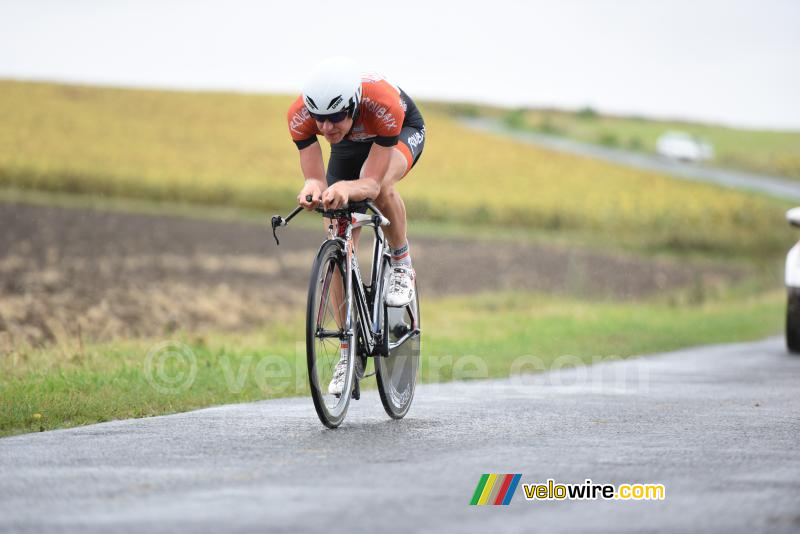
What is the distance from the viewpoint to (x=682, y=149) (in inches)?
3118

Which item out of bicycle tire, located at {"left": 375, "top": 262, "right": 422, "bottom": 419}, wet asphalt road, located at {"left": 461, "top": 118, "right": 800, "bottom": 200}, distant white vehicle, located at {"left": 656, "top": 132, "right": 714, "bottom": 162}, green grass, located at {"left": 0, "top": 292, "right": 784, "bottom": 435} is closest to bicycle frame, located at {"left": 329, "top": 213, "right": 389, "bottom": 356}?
bicycle tire, located at {"left": 375, "top": 262, "right": 422, "bottom": 419}

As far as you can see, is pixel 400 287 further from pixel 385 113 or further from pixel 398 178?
pixel 385 113

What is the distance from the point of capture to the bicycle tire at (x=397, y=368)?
8.55m

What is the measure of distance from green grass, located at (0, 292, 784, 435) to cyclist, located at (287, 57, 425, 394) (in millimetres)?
2021

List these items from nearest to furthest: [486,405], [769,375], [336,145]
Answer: [336,145] < [486,405] < [769,375]

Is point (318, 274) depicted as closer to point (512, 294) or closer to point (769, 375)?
point (769, 375)

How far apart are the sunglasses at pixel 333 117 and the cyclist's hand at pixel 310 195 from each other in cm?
38

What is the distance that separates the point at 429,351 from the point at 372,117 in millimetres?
8280

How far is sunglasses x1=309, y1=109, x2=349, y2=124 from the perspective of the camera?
25.7 feet

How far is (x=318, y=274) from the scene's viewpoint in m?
7.57

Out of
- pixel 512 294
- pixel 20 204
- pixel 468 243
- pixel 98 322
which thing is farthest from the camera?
pixel 468 243

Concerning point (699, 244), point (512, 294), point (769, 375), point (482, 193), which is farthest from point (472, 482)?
point (482, 193)

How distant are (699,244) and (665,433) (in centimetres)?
3902

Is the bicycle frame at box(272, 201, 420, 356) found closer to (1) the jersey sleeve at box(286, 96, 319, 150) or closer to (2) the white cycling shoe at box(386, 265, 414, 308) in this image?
(2) the white cycling shoe at box(386, 265, 414, 308)
